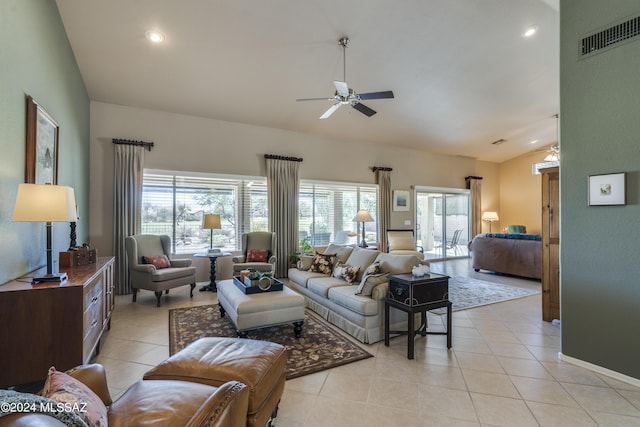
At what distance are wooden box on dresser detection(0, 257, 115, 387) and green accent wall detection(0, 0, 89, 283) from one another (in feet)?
1.20

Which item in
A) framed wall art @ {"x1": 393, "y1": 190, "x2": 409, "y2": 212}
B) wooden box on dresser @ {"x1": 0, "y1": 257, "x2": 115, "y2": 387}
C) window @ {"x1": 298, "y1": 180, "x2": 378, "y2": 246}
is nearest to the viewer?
wooden box on dresser @ {"x1": 0, "y1": 257, "x2": 115, "y2": 387}

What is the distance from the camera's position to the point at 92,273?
276 cm

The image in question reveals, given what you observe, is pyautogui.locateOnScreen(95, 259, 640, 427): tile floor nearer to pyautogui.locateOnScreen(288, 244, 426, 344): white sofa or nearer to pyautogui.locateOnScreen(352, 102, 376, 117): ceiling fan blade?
pyautogui.locateOnScreen(288, 244, 426, 344): white sofa

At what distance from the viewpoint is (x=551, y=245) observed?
398cm

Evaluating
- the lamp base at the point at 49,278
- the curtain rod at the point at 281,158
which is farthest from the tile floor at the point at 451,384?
the curtain rod at the point at 281,158

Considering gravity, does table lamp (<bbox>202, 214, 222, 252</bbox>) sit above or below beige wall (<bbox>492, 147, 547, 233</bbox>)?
below

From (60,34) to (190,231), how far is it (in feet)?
11.5

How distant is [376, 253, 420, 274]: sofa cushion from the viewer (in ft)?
11.5

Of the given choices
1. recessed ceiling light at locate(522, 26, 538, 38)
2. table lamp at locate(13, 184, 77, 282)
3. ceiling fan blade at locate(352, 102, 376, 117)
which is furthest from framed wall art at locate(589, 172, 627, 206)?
table lamp at locate(13, 184, 77, 282)

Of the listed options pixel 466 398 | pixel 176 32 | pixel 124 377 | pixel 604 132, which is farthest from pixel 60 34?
pixel 604 132

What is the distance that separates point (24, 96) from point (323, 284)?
11.6 ft

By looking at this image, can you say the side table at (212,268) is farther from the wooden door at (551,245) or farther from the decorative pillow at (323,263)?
the wooden door at (551,245)

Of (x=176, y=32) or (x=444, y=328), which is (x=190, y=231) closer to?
(x=176, y=32)

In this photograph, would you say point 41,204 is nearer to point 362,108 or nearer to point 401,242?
point 362,108
